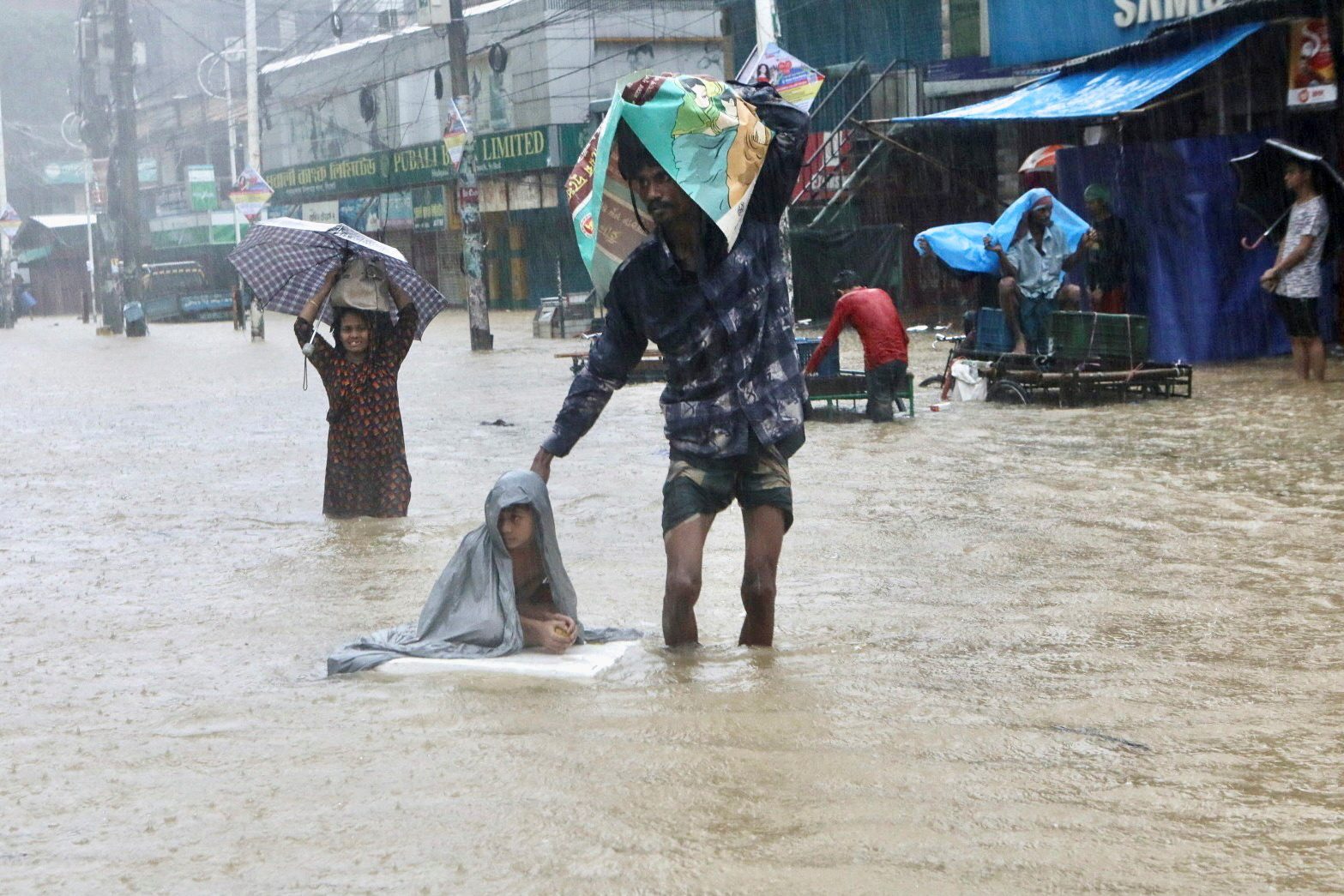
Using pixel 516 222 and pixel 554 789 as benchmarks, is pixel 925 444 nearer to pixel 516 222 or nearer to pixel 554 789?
pixel 554 789

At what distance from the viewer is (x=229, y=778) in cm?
419

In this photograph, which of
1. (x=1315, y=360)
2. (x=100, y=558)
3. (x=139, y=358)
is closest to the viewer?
(x=100, y=558)

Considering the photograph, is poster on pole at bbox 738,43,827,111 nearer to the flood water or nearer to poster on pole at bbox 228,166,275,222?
the flood water

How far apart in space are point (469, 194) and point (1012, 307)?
1404cm

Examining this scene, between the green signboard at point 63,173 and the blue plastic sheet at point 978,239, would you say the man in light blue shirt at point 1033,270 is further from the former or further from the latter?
the green signboard at point 63,173

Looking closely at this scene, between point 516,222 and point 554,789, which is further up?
point 516,222

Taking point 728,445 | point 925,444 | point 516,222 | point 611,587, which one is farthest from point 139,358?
point 728,445

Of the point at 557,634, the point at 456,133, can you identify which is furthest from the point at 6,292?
the point at 557,634

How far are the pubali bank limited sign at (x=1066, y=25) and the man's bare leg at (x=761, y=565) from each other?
42.4 ft

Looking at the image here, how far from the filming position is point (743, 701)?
474 cm

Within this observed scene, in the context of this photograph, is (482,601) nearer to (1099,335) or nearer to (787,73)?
(1099,335)

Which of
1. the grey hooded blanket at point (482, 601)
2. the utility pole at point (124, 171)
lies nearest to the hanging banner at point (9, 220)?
the utility pole at point (124, 171)

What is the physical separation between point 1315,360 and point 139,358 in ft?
68.1

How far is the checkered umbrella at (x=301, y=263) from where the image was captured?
26.7ft
